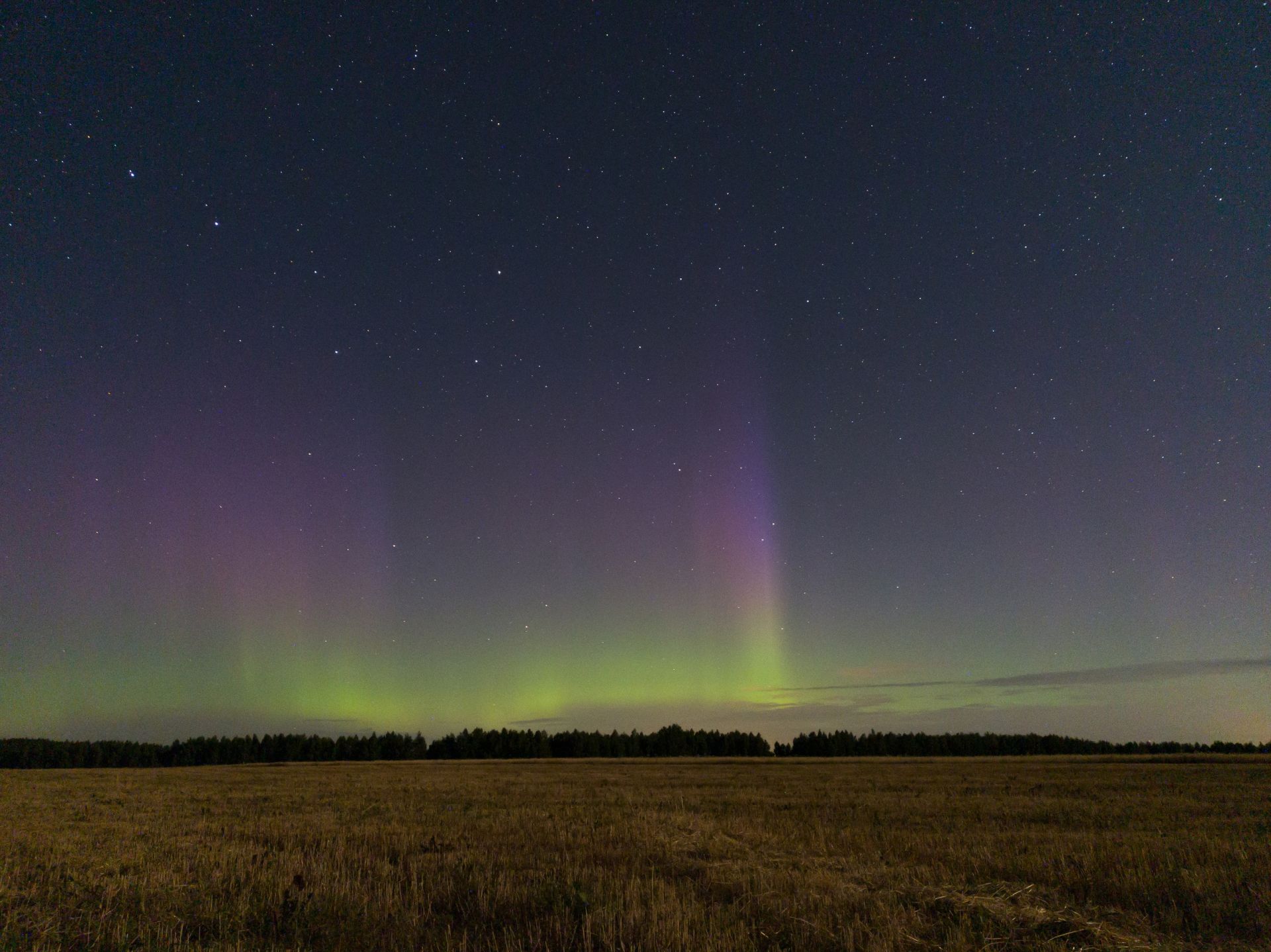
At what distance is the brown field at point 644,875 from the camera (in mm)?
9188

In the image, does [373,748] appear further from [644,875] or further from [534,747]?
[644,875]

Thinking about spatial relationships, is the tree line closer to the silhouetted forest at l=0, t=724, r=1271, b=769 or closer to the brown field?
the silhouetted forest at l=0, t=724, r=1271, b=769

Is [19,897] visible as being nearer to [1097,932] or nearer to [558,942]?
[558,942]

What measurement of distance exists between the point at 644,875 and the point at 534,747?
151959 millimetres

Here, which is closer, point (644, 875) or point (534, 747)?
point (644, 875)

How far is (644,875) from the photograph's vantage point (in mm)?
12812

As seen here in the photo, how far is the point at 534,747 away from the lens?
156 m

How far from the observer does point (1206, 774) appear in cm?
4594

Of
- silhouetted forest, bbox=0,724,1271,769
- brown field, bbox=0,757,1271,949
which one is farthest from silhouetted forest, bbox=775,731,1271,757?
brown field, bbox=0,757,1271,949

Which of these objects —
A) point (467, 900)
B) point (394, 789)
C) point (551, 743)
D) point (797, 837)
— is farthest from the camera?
point (551, 743)

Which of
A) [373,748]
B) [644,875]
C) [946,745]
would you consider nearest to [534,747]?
[373,748]

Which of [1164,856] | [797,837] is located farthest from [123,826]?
[1164,856]

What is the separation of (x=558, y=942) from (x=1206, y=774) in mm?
52351

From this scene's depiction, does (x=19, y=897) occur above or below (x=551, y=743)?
above
